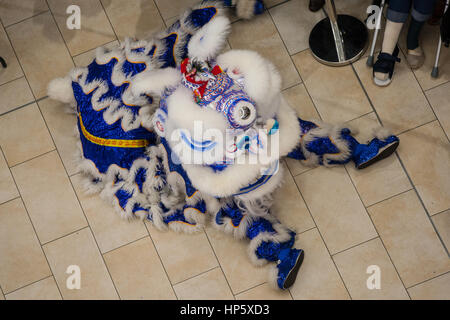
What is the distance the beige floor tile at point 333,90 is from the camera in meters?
3.03

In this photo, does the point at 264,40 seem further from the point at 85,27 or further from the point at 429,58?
the point at 85,27

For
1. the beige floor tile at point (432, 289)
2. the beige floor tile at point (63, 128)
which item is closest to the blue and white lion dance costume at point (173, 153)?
the beige floor tile at point (63, 128)

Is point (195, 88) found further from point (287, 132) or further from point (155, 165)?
point (155, 165)

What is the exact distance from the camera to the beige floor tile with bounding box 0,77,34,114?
126 inches

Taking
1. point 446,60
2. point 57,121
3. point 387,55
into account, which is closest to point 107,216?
point 57,121

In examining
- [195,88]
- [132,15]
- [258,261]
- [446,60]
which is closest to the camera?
[195,88]

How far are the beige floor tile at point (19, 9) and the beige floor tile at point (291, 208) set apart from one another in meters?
1.98

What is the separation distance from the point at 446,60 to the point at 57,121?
2478mm

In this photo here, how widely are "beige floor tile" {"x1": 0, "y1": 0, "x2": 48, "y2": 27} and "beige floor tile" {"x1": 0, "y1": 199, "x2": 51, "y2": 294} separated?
1.22 meters

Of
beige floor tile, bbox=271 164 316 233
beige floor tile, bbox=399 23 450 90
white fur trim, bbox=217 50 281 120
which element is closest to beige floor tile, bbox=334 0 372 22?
beige floor tile, bbox=399 23 450 90

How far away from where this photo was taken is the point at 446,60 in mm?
3033

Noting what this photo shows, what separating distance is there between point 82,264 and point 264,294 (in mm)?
1124

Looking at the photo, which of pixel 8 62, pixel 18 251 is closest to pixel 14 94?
pixel 8 62
